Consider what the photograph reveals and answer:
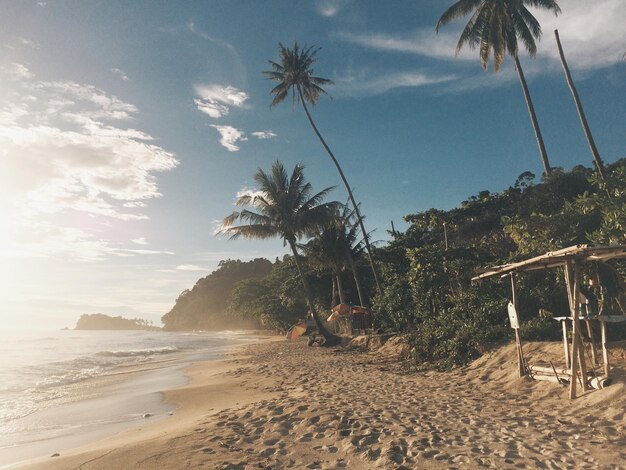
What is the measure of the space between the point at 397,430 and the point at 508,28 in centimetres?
2254

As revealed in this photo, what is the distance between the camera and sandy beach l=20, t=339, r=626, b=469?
4.53m

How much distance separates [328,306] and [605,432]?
29.5m

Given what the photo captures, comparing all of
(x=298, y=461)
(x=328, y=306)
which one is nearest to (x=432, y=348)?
(x=298, y=461)

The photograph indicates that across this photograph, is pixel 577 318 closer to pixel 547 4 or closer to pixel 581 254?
pixel 581 254

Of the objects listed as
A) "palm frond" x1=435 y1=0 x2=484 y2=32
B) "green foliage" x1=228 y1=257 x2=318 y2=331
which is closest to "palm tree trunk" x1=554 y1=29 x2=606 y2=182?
"palm frond" x1=435 y1=0 x2=484 y2=32

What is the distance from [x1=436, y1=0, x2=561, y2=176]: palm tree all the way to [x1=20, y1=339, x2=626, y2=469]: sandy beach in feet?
56.3

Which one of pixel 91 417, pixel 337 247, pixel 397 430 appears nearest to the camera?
pixel 397 430

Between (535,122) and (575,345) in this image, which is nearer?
(575,345)

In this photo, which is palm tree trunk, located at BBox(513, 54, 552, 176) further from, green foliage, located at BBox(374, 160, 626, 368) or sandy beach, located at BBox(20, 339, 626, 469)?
sandy beach, located at BBox(20, 339, 626, 469)

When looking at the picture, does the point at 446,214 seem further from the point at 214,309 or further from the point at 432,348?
the point at 214,309

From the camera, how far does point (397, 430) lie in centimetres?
546

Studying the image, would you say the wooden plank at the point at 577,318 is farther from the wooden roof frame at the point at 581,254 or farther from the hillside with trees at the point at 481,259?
the hillside with trees at the point at 481,259

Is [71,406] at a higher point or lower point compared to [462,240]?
lower

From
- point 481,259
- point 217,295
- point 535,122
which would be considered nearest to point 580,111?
point 535,122
